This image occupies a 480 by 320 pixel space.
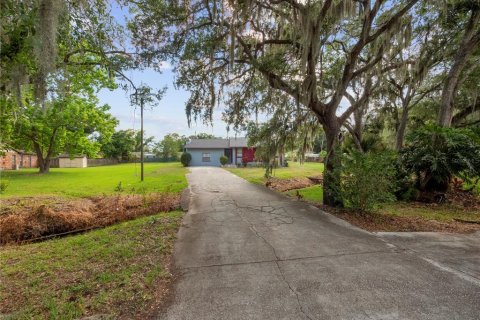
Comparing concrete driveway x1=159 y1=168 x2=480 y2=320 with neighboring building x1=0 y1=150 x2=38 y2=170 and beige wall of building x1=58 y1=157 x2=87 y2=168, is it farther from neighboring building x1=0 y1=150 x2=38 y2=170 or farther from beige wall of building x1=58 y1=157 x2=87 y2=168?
beige wall of building x1=58 y1=157 x2=87 y2=168

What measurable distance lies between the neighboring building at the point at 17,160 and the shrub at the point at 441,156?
34371 millimetres

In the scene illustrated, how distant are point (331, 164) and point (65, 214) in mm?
7312

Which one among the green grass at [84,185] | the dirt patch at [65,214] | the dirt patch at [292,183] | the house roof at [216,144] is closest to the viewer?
the dirt patch at [65,214]

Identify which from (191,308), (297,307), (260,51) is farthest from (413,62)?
(191,308)

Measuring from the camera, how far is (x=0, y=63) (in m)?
3.98

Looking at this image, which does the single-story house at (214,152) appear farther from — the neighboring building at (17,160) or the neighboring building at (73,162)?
the neighboring building at (17,160)

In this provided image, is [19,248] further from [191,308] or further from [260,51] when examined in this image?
[260,51]

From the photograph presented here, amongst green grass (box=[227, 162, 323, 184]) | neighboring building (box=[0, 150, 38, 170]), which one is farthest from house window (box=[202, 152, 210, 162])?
neighboring building (box=[0, 150, 38, 170])

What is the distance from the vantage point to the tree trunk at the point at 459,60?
8117 mm

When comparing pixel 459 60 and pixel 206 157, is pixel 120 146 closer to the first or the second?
pixel 206 157

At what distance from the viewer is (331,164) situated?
7.20 metres

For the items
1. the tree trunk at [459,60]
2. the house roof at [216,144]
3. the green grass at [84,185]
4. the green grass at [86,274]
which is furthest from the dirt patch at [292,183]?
the house roof at [216,144]

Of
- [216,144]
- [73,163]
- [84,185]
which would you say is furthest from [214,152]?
[73,163]

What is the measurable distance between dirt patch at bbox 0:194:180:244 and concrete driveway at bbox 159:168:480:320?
→ 102 inches
